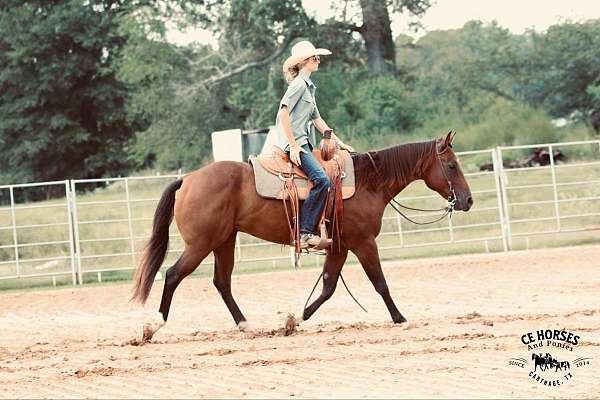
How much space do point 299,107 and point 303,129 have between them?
0.20 m

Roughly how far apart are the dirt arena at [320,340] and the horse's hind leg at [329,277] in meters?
0.21

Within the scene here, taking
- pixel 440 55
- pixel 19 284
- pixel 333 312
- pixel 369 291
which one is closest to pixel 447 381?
pixel 333 312

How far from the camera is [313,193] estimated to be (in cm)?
909

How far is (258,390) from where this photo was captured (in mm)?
6273

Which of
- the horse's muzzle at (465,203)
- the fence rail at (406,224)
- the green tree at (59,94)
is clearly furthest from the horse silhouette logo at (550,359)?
the green tree at (59,94)

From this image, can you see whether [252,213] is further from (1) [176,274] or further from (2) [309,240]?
(1) [176,274]

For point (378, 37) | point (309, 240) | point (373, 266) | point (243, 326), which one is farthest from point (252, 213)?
point (378, 37)

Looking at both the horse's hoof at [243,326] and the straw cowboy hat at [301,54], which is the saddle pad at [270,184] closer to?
the straw cowboy hat at [301,54]

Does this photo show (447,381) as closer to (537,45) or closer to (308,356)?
(308,356)

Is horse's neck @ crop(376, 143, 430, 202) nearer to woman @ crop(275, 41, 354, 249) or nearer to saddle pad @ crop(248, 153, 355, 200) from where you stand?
saddle pad @ crop(248, 153, 355, 200)

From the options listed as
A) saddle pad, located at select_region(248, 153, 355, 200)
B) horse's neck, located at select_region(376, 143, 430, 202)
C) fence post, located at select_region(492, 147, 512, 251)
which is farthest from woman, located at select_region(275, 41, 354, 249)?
fence post, located at select_region(492, 147, 512, 251)

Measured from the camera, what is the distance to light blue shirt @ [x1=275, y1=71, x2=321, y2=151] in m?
8.96

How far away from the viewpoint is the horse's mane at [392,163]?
31.2ft

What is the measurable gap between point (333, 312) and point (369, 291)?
1886mm
